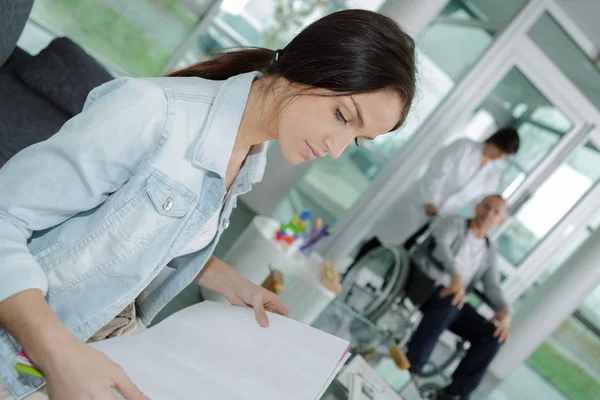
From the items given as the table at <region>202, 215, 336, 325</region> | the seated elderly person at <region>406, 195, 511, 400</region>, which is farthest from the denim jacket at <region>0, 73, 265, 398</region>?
the seated elderly person at <region>406, 195, 511, 400</region>

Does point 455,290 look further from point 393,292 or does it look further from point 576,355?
point 576,355

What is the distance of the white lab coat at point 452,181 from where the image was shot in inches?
132

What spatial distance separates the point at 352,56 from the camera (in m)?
0.75

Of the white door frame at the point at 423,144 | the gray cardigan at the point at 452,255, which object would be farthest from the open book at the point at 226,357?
the white door frame at the point at 423,144

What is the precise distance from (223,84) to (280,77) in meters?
0.10

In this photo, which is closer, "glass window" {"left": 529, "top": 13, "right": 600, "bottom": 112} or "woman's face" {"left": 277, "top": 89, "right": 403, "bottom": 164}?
"woman's face" {"left": 277, "top": 89, "right": 403, "bottom": 164}

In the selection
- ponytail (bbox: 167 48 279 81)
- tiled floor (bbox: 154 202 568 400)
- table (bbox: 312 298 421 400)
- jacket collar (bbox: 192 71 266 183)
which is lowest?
tiled floor (bbox: 154 202 568 400)

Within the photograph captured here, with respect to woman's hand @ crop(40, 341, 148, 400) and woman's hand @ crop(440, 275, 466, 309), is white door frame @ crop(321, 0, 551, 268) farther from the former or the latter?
woman's hand @ crop(40, 341, 148, 400)

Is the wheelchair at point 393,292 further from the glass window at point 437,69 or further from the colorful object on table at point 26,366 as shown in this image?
the colorful object on table at point 26,366

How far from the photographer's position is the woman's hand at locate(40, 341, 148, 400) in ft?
1.68

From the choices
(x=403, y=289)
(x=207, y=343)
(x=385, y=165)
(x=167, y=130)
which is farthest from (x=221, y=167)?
(x=385, y=165)

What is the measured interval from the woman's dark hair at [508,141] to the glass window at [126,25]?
233 cm

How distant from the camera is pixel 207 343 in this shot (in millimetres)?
753

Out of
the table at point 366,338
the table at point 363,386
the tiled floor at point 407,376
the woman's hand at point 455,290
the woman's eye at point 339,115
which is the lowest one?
the tiled floor at point 407,376
